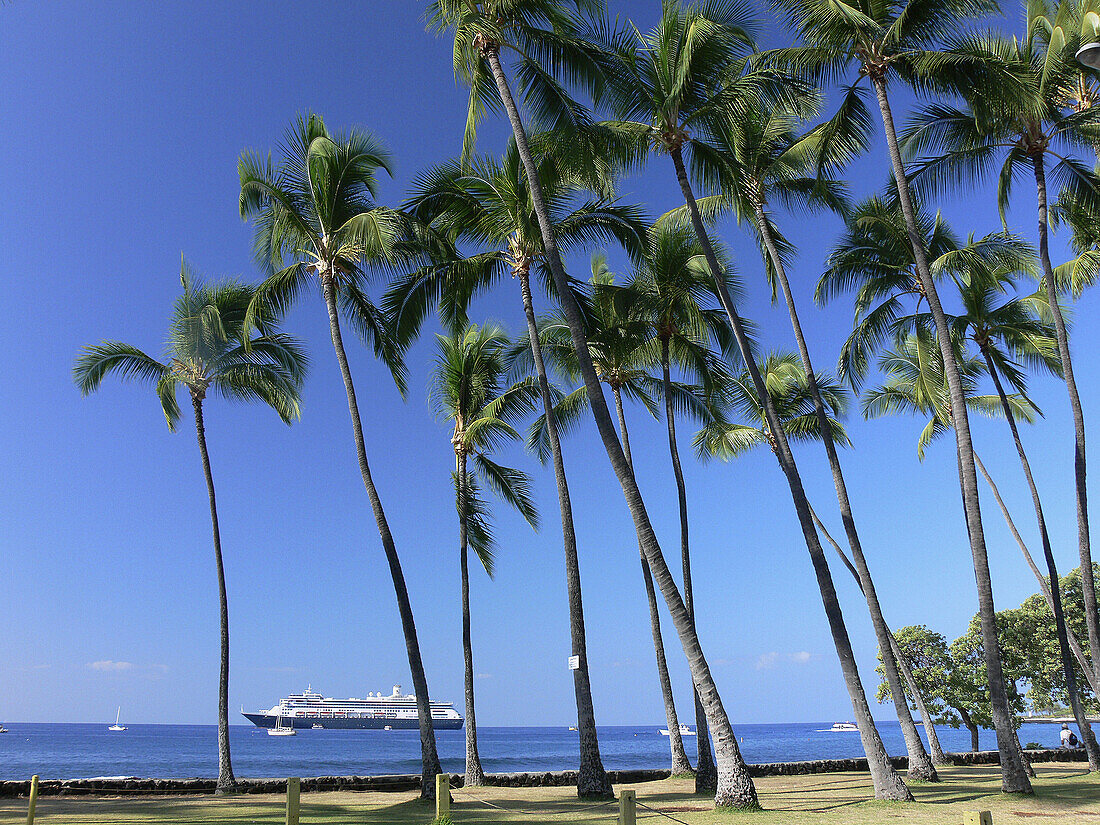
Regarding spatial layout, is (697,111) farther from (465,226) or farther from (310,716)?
(310,716)

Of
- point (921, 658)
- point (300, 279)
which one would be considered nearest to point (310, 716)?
point (921, 658)

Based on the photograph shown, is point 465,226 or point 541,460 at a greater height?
point 465,226

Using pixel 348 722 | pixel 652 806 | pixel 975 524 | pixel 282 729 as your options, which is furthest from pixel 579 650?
pixel 348 722

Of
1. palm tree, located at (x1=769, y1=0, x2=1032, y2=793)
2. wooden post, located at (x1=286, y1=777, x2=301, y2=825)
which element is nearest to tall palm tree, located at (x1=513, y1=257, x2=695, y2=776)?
palm tree, located at (x1=769, y1=0, x2=1032, y2=793)

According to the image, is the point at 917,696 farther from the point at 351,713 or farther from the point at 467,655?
the point at 351,713

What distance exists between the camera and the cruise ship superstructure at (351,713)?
365ft

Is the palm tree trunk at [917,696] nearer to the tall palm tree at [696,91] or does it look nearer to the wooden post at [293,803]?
the tall palm tree at [696,91]

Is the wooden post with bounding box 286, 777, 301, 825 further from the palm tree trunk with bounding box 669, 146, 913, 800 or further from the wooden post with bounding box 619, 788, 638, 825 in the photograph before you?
the palm tree trunk with bounding box 669, 146, 913, 800

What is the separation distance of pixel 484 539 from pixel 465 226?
8359 mm

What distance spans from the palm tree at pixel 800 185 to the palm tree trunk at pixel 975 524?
175cm

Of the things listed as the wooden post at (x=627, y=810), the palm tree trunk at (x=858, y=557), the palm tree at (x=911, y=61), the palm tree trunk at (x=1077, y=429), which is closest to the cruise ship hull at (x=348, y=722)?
the palm tree trunk at (x=858, y=557)

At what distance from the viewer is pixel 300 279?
16469mm

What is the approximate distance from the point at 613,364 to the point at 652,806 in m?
10.4

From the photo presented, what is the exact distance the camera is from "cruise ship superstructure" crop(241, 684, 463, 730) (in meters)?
111
